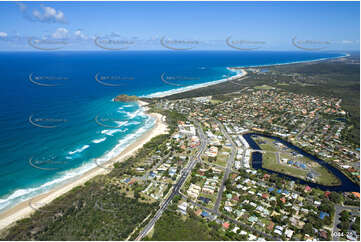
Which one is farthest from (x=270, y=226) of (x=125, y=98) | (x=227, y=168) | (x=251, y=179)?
(x=125, y=98)

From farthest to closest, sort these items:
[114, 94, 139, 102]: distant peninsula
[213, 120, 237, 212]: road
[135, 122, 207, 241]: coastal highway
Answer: [114, 94, 139, 102]: distant peninsula, [213, 120, 237, 212]: road, [135, 122, 207, 241]: coastal highway

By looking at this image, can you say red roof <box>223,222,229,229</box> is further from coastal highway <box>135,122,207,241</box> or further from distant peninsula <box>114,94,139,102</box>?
distant peninsula <box>114,94,139,102</box>

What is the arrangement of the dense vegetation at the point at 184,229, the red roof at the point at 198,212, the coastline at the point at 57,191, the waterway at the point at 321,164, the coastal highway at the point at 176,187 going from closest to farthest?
the dense vegetation at the point at 184,229 → the coastal highway at the point at 176,187 → the coastline at the point at 57,191 → the red roof at the point at 198,212 → the waterway at the point at 321,164

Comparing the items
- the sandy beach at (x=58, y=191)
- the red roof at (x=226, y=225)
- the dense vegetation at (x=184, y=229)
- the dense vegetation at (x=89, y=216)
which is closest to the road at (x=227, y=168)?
the red roof at (x=226, y=225)

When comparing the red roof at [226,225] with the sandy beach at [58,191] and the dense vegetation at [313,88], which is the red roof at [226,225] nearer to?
the sandy beach at [58,191]

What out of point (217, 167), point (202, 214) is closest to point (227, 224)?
point (202, 214)

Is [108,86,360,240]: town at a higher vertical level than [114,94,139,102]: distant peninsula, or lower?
lower

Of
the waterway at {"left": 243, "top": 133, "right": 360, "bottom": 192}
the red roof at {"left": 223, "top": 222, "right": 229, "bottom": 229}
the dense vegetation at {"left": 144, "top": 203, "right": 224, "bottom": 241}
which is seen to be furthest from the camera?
the waterway at {"left": 243, "top": 133, "right": 360, "bottom": 192}

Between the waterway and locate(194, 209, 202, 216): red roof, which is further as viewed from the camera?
the waterway

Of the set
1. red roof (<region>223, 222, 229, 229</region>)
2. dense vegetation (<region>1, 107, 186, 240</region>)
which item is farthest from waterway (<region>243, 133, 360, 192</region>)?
dense vegetation (<region>1, 107, 186, 240</region>)

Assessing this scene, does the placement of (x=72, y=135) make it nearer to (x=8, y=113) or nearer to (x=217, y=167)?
(x=8, y=113)

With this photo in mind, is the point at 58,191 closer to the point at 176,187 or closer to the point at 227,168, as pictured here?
the point at 176,187
